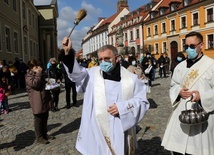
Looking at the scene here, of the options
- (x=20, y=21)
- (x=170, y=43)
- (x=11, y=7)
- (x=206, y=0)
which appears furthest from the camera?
(x=170, y=43)

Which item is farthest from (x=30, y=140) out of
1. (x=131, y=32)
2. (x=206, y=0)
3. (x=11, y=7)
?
(x=131, y=32)

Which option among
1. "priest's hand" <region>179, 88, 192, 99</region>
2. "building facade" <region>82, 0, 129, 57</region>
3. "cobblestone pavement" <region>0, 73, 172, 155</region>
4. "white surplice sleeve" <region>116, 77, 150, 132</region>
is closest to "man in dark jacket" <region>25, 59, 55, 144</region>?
"cobblestone pavement" <region>0, 73, 172, 155</region>

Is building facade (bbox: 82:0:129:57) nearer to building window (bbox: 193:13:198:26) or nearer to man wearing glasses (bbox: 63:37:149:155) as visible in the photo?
building window (bbox: 193:13:198:26)

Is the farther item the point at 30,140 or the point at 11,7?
the point at 11,7

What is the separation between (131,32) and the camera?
55156mm

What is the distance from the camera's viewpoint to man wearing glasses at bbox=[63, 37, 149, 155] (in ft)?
9.66

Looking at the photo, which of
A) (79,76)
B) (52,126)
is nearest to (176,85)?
(79,76)

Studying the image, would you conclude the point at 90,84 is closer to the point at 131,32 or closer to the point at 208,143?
the point at 208,143

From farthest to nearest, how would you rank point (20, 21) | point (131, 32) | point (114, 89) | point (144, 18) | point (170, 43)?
point (131, 32) < point (144, 18) < point (170, 43) < point (20, 21) < point (114, 89)

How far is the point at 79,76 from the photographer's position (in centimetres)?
310

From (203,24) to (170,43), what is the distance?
783 centimetres

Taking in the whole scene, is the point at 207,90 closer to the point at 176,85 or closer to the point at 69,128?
the point at 176,85

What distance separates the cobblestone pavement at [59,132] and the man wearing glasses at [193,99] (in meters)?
1.65

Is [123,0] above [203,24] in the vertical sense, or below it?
above
